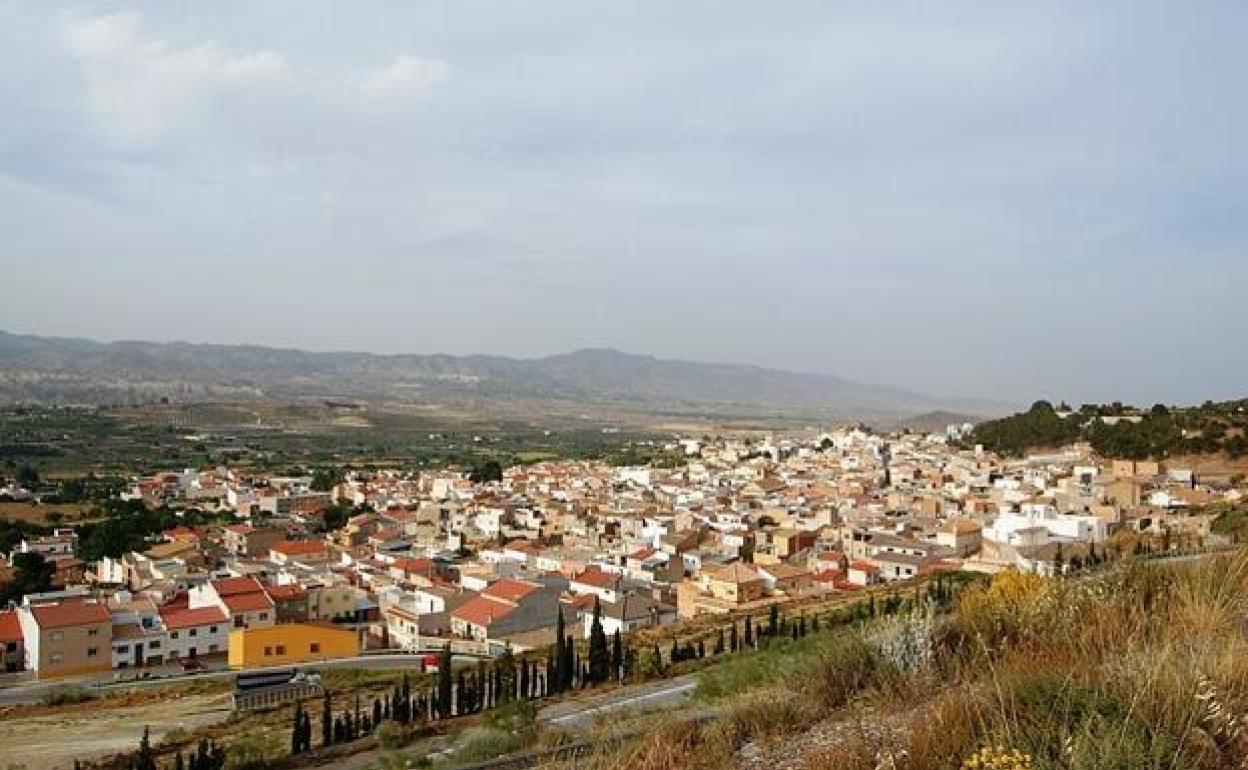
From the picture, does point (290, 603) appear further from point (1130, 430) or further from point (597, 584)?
point (1130, 430)

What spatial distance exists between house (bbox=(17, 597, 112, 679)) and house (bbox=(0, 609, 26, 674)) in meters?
0.35

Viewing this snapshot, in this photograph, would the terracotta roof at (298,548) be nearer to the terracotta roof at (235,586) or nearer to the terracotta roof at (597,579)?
the terracotta roof at (235,586)

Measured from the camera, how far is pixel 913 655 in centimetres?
518

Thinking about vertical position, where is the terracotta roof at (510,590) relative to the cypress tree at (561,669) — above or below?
below

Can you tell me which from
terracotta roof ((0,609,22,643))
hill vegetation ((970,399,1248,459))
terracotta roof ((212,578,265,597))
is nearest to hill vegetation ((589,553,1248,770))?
terracotta roof ((212,578,265,597))

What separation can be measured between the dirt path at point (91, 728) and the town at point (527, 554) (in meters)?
4.97

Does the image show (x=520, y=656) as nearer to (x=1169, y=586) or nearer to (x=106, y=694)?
(x=106, y=694)

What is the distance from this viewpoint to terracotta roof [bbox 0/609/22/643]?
106 feet

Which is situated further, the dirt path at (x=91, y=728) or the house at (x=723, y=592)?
the house at (x=723, y=592)

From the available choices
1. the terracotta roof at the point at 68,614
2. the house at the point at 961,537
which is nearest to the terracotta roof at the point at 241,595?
the terracotta roof at the point at 68,614

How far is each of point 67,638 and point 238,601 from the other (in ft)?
17.1

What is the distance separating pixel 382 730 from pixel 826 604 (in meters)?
16.7

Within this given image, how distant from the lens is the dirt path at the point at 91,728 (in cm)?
2075

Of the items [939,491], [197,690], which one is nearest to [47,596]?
[197,690]
